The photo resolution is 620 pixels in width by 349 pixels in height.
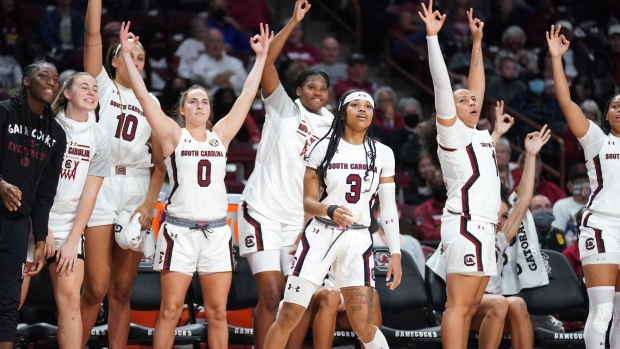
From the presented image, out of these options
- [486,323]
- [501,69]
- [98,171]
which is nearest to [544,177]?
[501,69]

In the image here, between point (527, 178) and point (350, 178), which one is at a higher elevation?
point (527, 178)

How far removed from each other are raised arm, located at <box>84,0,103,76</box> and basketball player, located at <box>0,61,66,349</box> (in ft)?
1.72

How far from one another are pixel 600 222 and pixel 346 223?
6.88 feet

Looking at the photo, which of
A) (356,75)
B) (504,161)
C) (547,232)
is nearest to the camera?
(547,232)

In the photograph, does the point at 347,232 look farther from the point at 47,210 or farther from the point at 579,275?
the point at 579,275

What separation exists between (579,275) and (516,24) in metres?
5.95

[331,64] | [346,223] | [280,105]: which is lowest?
[346,223]

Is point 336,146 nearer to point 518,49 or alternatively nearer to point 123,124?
point 123,124

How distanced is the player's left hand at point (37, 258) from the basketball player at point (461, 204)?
261 cm

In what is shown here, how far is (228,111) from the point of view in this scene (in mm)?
10570

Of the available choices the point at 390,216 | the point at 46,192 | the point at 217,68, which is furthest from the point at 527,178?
the point at 217,68

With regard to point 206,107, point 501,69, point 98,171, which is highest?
point 501,69

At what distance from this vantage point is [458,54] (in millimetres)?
12828

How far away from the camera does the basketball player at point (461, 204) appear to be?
659cm
